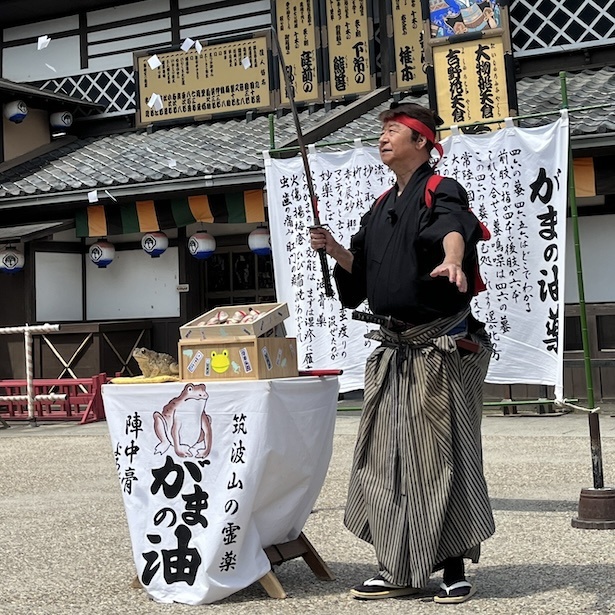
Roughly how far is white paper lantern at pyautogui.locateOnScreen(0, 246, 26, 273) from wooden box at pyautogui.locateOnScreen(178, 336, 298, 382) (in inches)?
357

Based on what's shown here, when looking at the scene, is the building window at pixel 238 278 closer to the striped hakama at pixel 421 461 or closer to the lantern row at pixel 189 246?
the lantern row at pixel 189 246

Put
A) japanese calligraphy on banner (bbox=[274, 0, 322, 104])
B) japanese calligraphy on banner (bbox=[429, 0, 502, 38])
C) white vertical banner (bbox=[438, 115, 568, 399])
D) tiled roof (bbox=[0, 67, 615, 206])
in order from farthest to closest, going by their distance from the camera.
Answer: japanese calligraphy on banner (bbox=[274, 0, 322, 104]), tiled roof (bbox=[0, 67, 615, 206]), japanese calligraphy on banner (bbox=[429, 0, 502, 38]), white vertical banner (bbox=[438, 115, 568, 399])

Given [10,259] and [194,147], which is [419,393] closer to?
[194,147]

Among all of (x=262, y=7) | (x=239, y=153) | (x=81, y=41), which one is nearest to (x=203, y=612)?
(x=239, y=153)

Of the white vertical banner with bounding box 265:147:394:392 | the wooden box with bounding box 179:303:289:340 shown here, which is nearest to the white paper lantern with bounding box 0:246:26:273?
the white vertical banner with bounding box 265:147:394:392

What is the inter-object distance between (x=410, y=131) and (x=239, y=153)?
8.17 meters

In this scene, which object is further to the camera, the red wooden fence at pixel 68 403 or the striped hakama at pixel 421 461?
the red wooden fence at pixel 68 403

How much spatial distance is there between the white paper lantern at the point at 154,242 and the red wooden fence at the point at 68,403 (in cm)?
186

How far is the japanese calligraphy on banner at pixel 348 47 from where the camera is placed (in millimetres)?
13070

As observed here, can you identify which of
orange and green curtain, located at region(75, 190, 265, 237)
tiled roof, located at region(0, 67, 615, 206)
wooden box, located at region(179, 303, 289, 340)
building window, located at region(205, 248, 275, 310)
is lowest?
wooden box, located at region(179, 303, 289, 340)

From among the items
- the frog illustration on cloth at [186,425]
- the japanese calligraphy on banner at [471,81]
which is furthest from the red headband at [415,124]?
the japanese calligraphy on banner at [471,81]

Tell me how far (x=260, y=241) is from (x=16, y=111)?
427 cm

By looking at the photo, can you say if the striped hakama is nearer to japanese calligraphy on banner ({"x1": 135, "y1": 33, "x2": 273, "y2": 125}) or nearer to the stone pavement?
the stone pavement

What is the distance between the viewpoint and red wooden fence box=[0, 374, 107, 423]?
446 inches
